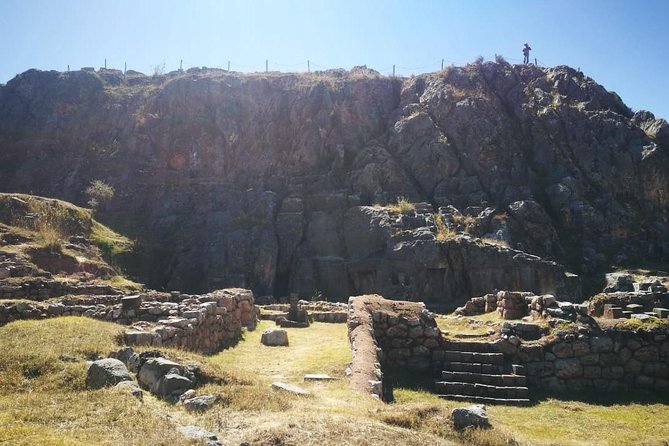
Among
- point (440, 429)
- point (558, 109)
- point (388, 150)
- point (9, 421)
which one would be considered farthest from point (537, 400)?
point (558, 109)

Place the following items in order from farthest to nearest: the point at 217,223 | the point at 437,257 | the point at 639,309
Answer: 1. the point at 217,223
2. the point at 437,257
3. the point at 639,309

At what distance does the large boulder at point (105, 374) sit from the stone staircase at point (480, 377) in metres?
8.10

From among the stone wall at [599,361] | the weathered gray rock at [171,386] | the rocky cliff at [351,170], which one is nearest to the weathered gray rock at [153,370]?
the weathered gray rock at [171,386]

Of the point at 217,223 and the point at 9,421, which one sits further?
the point at 217,223

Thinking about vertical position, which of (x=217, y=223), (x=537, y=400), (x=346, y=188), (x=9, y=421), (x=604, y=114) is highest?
(x=604, y=114)

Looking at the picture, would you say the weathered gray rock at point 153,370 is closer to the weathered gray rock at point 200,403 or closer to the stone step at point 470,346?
the weathered gray rock at point 200,403

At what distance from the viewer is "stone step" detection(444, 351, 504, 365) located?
52.1ft

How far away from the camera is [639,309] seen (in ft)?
57.8

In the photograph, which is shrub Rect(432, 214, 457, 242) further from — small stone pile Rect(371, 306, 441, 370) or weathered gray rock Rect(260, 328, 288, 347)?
small stone pile Rect(371, 306, 441, 370)

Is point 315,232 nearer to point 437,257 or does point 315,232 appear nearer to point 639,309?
point 437,257

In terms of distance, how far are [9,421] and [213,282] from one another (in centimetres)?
4101

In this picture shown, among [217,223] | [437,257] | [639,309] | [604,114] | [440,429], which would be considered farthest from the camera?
[604,114]

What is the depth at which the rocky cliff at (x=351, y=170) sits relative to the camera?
48.1 meters

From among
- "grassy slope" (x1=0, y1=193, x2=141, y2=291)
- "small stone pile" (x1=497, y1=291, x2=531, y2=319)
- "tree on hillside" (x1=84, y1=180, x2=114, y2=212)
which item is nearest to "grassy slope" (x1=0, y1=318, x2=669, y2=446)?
"small stone pile" (x1=497, y1=291, x2=531, y2=319)
